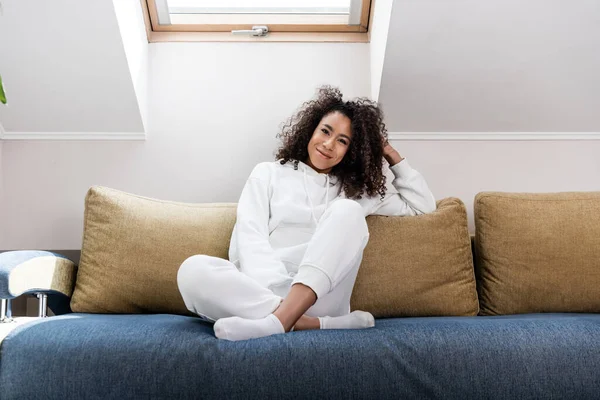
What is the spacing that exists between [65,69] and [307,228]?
45.6 inches

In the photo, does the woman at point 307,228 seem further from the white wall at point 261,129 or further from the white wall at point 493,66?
the white wall at point 493,66

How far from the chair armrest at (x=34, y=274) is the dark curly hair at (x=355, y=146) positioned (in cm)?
77

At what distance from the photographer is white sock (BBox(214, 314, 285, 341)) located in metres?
1.24

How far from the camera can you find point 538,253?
1.97 m

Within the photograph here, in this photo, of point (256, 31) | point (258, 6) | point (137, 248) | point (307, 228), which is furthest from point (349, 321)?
point (258, 6)

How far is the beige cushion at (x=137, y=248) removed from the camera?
1847 mm

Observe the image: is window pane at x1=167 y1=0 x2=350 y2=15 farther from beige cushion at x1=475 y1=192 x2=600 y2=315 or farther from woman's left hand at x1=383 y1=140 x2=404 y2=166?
beige cushion at x1=475 y1=192 x2=600 y2=315

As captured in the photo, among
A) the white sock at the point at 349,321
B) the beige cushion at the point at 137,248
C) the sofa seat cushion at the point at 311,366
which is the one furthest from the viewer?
the beige cushion at the point at 137,248

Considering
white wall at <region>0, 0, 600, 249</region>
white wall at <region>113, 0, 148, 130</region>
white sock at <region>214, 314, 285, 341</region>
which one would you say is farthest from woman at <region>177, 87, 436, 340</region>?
white wall at <region>113, 0, 148, 130</region>

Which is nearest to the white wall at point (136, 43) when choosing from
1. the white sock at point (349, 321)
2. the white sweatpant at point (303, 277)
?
the white sweatpant at point (303, 277)

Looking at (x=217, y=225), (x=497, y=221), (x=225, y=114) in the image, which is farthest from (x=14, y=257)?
(x=497, y=221)

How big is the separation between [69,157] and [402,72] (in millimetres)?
1367

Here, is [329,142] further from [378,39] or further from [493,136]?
[493,136]

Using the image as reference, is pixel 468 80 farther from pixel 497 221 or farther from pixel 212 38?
pixel 212 38
